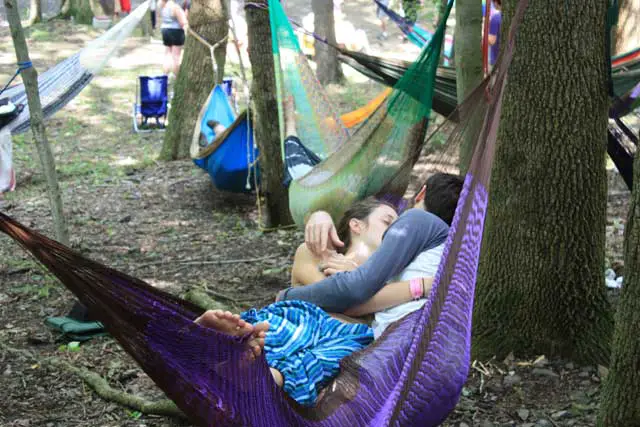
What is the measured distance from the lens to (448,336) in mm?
1633

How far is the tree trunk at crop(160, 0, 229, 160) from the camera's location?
5.44 meters

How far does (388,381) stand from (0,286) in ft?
7.51

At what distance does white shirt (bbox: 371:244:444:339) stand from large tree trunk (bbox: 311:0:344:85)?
6.40 meters

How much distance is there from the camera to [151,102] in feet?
23.3

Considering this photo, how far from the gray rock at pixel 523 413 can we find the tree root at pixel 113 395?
962 mm

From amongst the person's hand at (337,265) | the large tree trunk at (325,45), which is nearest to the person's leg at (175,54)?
the large tree trunk at (325,45)

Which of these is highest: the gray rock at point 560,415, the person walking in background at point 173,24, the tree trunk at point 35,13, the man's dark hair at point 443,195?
the tree trunk at point 35,13

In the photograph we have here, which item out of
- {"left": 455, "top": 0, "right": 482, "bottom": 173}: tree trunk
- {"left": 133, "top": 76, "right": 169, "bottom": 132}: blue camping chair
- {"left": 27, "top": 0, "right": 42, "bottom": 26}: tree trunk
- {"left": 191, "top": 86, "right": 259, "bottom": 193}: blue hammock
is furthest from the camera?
{"left": 27, "top": 0, "right": 42, "bottom": 26}: tree trunk

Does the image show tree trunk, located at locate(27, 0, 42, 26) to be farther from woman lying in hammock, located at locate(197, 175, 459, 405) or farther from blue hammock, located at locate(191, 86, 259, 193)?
woman lying in hammock, located at locate(197, 175, 459, 405)

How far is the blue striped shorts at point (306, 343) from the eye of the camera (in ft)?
5.95

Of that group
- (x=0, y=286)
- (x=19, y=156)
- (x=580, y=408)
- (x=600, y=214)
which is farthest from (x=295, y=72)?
(x=19, y=156)

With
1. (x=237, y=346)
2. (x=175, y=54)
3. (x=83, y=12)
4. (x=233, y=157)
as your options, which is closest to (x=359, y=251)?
(x=237, y=346)

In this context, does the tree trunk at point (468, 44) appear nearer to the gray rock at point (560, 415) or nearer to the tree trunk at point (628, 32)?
the gray rock at point (560, 415)

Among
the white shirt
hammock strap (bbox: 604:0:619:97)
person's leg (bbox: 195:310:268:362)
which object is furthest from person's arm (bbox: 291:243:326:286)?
hammock strap (bbox: 604:0:619:97)
